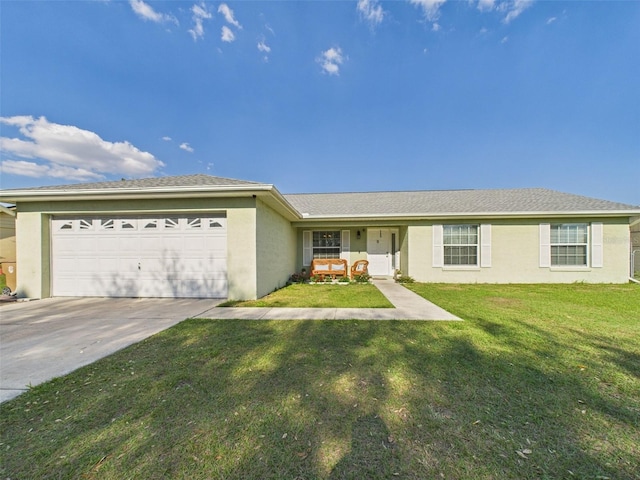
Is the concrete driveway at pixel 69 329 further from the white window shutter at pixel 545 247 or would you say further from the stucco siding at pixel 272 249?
the white window shutter at pixel 545 247

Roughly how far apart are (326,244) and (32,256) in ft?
32.1

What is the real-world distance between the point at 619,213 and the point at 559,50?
6704mm

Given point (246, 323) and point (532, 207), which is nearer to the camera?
point (246, 323)

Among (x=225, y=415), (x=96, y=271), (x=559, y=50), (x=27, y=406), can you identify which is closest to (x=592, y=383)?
(x=225, y=415)

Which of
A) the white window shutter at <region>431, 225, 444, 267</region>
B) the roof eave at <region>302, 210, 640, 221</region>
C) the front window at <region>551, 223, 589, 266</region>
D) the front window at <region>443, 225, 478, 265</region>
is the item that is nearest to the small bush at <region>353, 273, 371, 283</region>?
the roof eave at <region>302, 210, 640, 221</region>

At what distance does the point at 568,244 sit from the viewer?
987 cm

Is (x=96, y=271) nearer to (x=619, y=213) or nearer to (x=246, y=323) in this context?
(x=246, y=323)

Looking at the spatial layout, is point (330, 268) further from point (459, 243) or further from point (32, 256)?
point (32, 256)

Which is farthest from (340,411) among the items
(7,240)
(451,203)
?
(7,240)

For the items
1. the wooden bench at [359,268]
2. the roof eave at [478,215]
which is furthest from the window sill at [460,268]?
the wooden bench at [359,268]

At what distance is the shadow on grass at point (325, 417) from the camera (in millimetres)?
1596

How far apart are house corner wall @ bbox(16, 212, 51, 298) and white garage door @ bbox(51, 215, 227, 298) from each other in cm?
18

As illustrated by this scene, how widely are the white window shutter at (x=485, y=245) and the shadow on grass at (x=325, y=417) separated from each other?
7133mm

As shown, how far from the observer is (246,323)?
4715 mm
